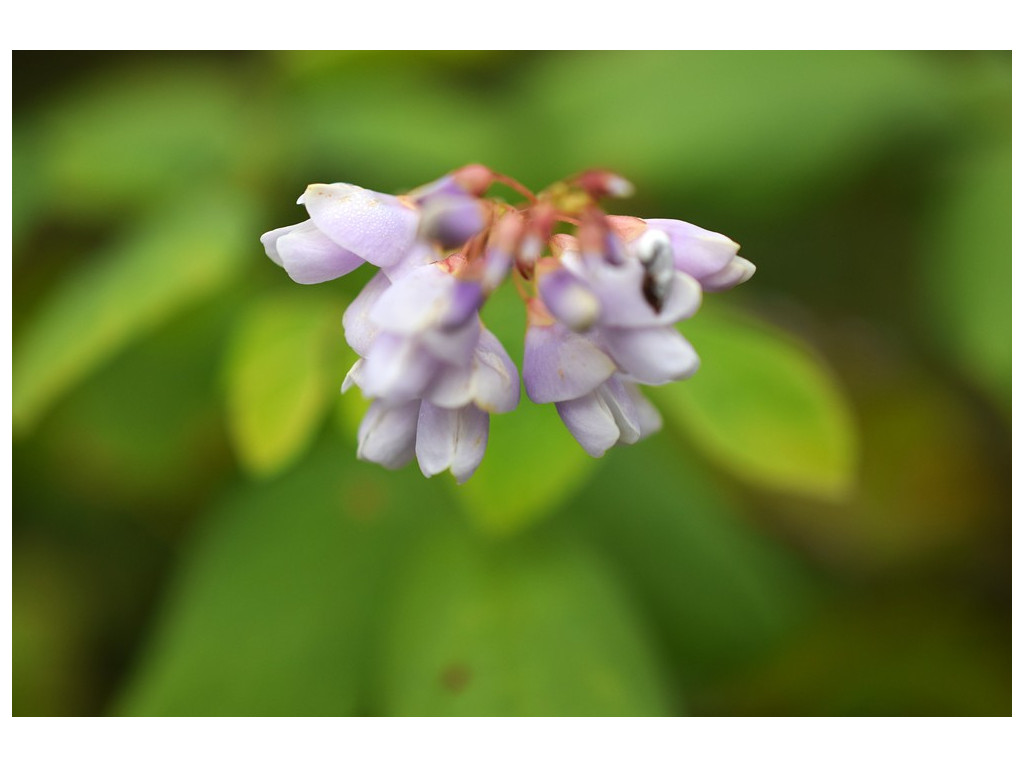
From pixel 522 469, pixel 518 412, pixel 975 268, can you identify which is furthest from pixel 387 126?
pixel 975 268

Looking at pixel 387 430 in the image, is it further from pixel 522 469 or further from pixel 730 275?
pixel 522 469

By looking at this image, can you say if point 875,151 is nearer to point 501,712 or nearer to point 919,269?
point 919,269

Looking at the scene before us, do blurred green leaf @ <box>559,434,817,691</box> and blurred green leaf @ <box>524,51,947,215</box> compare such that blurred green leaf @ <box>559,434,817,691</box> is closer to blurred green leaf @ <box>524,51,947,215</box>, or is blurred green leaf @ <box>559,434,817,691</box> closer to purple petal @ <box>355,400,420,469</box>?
blurred green leaf @ <box>524,51,947,215</box>

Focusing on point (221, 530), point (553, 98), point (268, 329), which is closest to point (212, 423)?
point (221, 530)

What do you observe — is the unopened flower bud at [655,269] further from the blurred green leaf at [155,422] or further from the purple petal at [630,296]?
the blurred green leaf at [155,422]

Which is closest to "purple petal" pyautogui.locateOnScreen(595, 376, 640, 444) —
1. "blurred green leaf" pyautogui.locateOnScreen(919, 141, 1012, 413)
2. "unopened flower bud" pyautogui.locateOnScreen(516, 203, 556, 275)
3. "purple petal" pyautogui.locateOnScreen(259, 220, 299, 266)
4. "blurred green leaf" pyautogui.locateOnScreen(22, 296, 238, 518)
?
"unopened flower bud" pyautogui.locateOnScreen(516, 203, 556, 275)

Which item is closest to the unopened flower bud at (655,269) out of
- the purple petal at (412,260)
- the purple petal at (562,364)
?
the purple petal at (562,364)
